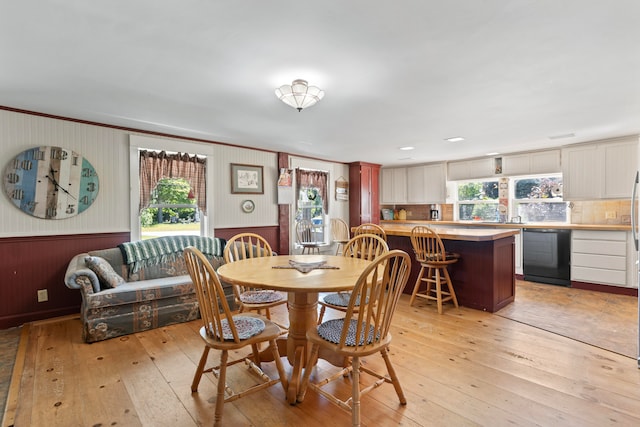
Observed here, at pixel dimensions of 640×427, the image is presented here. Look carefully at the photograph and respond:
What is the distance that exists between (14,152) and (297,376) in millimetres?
3462

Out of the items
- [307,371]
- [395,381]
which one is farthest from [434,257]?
[307,371]

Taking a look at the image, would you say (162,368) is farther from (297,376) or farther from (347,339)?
(347,339)

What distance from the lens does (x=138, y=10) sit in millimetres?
1584

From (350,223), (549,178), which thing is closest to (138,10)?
(350,223)

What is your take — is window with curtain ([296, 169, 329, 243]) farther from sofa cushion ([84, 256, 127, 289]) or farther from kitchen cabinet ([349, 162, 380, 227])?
sofa cushion ([84, 256, 127, 289])

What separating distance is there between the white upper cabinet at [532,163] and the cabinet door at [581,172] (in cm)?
19

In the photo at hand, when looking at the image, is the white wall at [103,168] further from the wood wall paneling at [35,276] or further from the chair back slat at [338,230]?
the chair back slat at [338,230]

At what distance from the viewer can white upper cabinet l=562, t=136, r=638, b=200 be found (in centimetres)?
432

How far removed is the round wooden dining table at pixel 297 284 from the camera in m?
1.75

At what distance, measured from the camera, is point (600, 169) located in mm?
4535

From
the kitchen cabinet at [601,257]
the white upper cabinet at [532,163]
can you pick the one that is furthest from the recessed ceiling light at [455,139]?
the kitchen cabinet at [601,257]

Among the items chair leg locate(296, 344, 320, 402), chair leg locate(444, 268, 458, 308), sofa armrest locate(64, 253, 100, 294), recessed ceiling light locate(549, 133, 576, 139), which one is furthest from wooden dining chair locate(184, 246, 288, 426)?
recessed ceiling light locate(549, 133, 576, 139)

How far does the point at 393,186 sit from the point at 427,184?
787 mm

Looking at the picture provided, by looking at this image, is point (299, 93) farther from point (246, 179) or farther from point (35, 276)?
point (35, 276)
